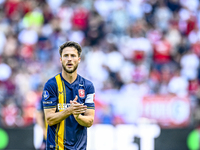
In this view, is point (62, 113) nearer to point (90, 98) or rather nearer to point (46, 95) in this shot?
point (46, 95)

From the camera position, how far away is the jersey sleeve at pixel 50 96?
187 inches

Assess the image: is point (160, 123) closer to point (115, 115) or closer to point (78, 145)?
point (115, 115)

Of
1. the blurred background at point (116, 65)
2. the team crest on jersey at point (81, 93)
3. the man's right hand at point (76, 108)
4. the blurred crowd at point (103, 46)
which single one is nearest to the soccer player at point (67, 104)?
the team crest on jersey at point (81, 93)

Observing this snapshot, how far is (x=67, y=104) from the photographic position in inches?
189

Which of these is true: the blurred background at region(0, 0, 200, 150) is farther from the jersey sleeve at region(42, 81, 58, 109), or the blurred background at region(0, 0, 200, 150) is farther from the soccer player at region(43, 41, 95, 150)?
the jersey sleeve at region(42, 81, 58, 109)

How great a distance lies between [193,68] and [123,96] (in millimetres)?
3819

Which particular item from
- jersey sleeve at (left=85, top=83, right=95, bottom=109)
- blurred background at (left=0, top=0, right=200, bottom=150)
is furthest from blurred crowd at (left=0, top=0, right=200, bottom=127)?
jersey sleeve at (left=85, top=83, right=95, bottom=109)

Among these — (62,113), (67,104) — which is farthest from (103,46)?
(62,113)

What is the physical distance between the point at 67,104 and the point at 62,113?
10.5 inches

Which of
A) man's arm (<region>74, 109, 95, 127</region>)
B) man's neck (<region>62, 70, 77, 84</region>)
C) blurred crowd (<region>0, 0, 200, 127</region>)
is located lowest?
man's arm (<region>74, 109, 95, 127</region>)

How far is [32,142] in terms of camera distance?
993 centimetres

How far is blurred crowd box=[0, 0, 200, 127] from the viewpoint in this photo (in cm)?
1192

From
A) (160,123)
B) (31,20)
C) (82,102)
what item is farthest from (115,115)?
(31,20)

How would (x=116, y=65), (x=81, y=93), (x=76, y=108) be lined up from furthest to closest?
(x=116, y=65) → (x=81, y=93) → (x=76, y=108)
